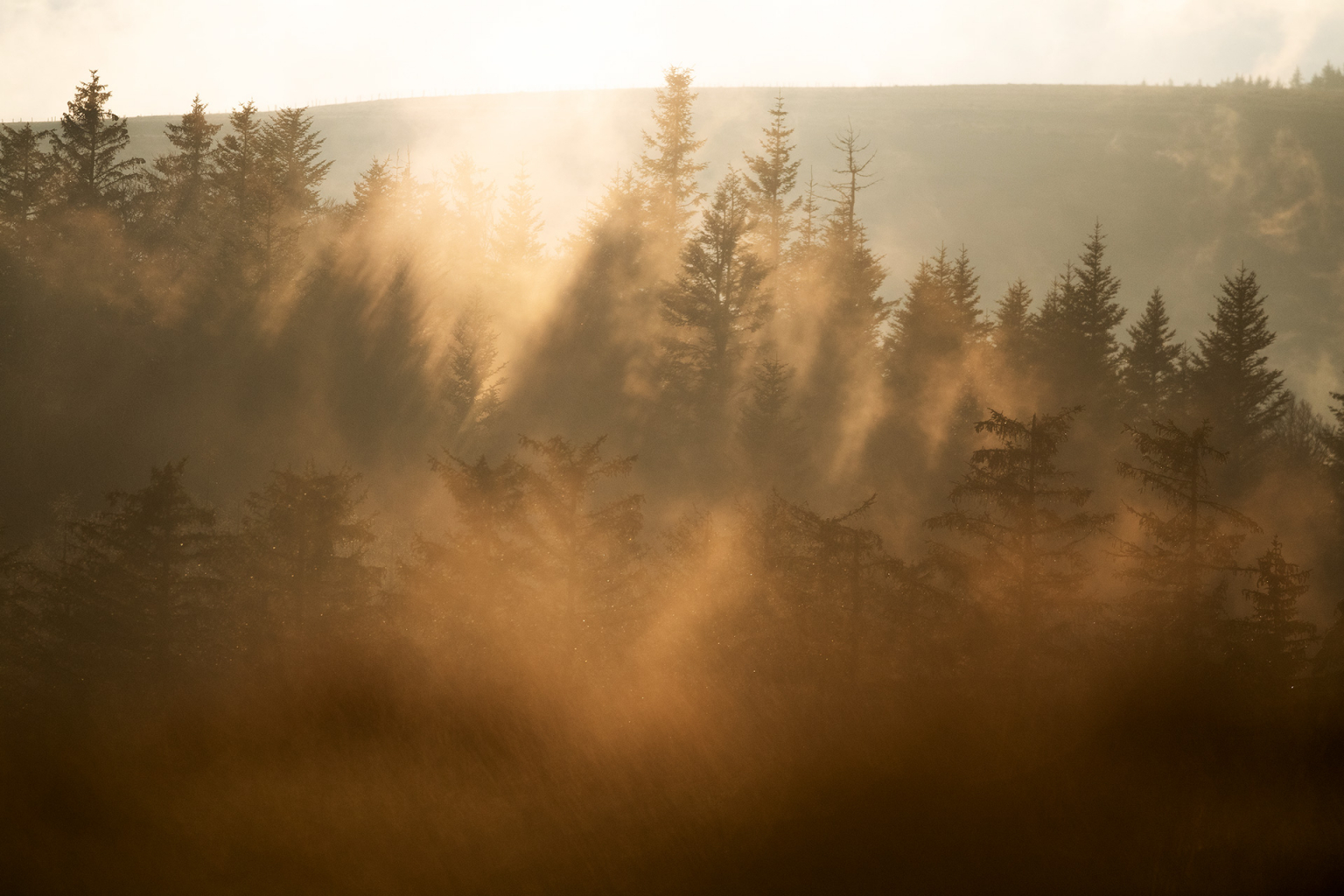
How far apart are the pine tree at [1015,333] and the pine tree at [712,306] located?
12291mm

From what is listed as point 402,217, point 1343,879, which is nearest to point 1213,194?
point 402,217

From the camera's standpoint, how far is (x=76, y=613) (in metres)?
18.6

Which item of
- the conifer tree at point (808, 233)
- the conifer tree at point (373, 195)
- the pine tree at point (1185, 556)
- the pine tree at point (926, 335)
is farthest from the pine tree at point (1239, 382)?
the conifer tree at point (373, 195)

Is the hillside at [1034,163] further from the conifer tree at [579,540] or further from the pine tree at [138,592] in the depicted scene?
the pine tree at [138,592]

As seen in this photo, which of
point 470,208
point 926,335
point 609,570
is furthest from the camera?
point 470,208

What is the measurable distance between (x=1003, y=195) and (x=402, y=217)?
384ft

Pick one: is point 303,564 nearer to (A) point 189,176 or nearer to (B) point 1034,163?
(A) point 189,176

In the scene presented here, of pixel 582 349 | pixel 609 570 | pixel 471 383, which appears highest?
pixel 582 349

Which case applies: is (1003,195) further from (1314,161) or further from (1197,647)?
(1197,647)

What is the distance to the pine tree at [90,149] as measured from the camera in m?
42.0

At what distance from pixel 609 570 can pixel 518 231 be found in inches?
1344

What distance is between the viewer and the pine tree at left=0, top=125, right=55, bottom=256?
133 ft

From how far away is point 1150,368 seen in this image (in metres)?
43.3

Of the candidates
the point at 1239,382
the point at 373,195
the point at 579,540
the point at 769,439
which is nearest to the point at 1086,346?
the point at 1239,382
